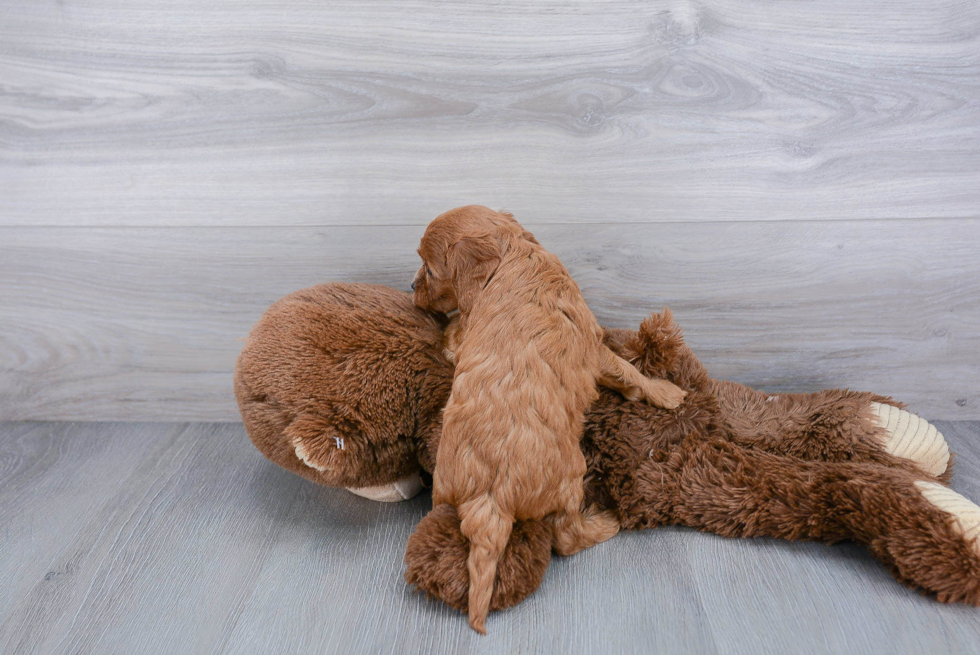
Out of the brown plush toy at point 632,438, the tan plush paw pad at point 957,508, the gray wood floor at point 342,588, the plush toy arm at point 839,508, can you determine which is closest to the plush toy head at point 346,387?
the brown plush toy at point 632,438

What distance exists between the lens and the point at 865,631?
78 cm

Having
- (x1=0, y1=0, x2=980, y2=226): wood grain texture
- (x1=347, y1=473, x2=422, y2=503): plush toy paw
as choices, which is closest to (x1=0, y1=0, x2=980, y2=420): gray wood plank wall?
(x1=0, y1=0, x2=980, y2=226): wood grain texture

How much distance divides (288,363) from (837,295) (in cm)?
92

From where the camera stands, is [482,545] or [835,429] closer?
[482,545]

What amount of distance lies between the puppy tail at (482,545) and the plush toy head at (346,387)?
204 millimetres

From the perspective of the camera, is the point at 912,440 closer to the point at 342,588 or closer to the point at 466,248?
the point at 466,248

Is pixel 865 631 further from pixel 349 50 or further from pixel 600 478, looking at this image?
pixel 349 50

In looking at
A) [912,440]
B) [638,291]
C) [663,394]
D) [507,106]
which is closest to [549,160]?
[507,106]

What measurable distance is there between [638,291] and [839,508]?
1.49 ft

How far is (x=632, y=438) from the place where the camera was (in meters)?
0.98

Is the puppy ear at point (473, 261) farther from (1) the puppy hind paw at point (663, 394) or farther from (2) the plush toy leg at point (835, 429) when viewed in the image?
(2) the plush toy leg at point (835, 429)

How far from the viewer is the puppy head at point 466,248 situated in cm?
87

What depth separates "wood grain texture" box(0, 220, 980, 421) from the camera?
1.12 meters

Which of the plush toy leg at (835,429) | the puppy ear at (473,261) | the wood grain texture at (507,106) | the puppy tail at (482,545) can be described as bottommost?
the puppy tail at (482,545)
